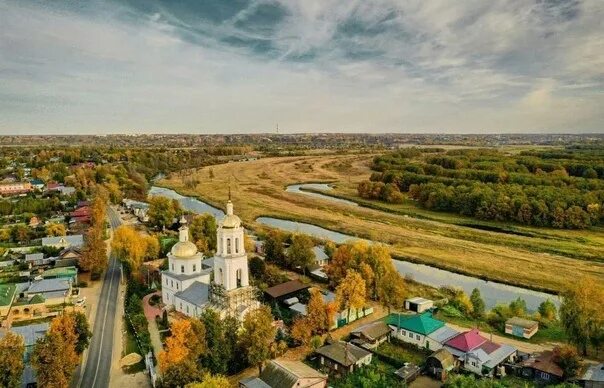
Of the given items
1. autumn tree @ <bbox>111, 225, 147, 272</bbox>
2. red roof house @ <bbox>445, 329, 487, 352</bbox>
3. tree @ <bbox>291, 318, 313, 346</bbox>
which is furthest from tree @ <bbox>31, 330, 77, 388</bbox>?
red roof house @ <bbox>445, 329, 487, 352</bbox>

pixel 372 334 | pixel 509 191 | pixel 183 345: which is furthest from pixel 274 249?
pixel 509 191

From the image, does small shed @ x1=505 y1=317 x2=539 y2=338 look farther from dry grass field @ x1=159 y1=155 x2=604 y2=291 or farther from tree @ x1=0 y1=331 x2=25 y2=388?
tree @ x1=0 y1=331 x2=25 y2=388

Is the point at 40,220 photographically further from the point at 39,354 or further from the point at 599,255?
the point at 599,255

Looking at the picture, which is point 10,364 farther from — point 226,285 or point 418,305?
point 418,305

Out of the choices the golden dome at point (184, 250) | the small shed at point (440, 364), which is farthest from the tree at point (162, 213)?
the small shed at point (440, 364)

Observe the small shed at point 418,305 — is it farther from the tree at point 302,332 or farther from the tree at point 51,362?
the tree at point 51,362
